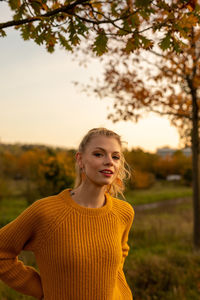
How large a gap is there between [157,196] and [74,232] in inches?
871

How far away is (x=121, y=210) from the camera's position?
2264mm

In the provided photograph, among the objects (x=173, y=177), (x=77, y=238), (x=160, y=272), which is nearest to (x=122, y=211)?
(x=77, y=238)

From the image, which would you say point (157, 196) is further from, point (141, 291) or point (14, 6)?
point (14, 6)

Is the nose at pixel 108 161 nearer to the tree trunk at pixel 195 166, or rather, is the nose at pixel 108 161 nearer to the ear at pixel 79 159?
the ear at pixel 79 159

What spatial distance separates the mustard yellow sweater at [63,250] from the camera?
6.19 feet

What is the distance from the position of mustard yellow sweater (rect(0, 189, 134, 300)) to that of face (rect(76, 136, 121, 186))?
9.2 inches

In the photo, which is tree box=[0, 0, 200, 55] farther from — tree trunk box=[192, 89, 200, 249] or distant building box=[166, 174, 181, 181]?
distant building box=[166, 174, 181, 181]

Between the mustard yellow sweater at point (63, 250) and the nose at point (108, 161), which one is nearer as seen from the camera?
the mustard yellow sweater at point (63, 250)

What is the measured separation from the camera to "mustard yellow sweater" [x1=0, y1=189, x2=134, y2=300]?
189 centimetres

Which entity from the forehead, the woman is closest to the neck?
the woman

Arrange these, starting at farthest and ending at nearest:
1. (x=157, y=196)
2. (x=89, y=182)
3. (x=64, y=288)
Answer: (x=157, y=196) < (x=89, y=182) < (x=64, y=288)

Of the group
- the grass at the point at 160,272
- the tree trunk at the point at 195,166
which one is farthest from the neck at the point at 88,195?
the tree trunk at the point at 195,166

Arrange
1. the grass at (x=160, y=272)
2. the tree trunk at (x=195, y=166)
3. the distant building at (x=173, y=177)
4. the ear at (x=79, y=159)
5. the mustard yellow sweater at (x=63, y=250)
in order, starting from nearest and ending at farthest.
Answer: the mustard yellow sweater at (x=63, y=250), the ear at (x=79, y=159), the grass at (x=160, y=272), the tree trunk at (x=195, y=166), the distant building at (x=173, y=177)

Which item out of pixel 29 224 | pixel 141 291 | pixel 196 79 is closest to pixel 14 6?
pixel 29 224
